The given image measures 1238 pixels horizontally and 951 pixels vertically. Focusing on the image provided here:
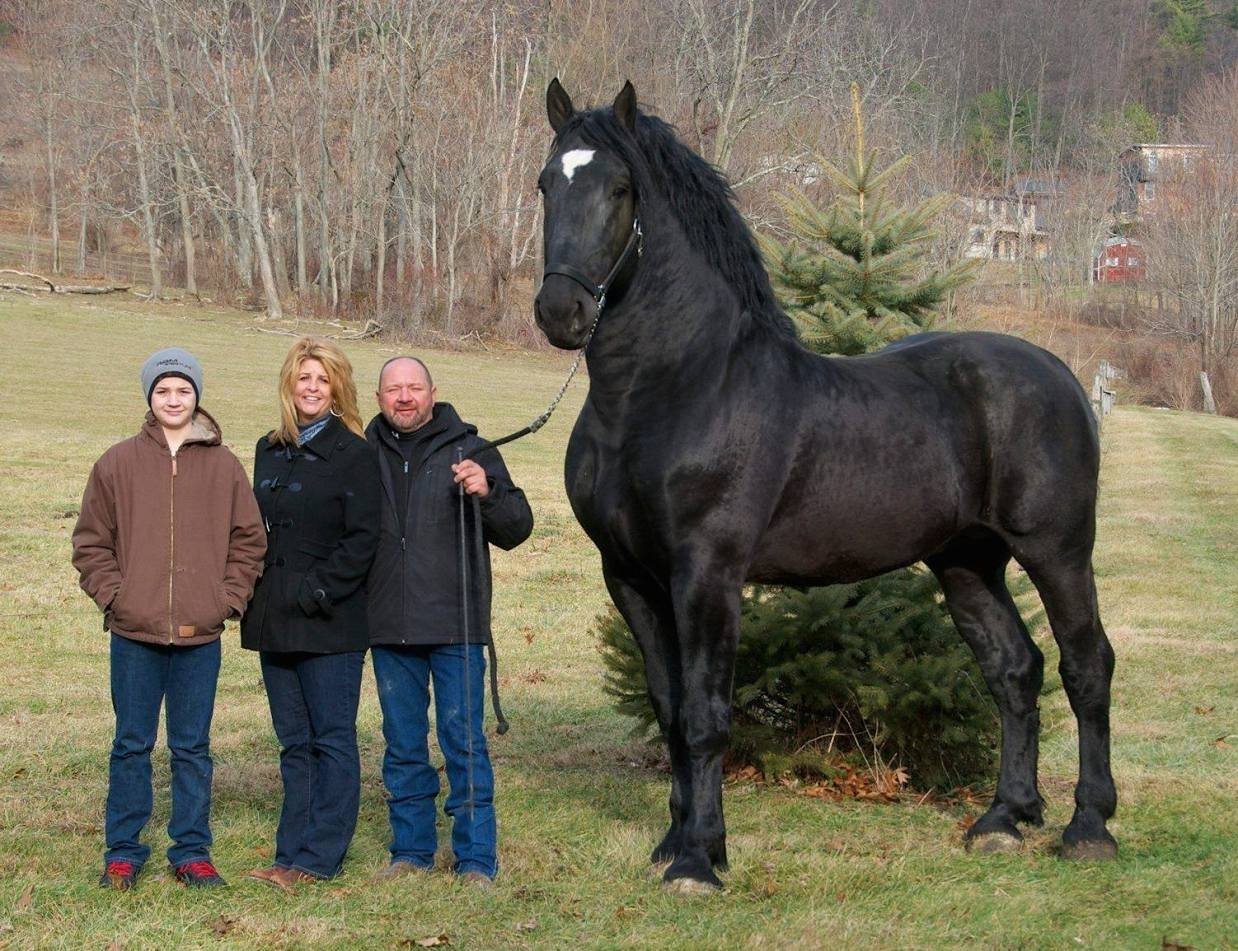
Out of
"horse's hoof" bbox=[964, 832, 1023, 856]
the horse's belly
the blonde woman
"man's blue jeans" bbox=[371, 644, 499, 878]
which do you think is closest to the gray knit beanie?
the blonde woman

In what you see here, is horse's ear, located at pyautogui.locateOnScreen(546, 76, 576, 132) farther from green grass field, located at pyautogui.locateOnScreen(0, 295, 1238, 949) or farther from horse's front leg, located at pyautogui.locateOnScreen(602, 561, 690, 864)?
green grass field, located at pyautogui.locateOnScreen(0, 295, 1238, 949)

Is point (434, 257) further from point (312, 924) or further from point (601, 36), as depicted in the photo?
→ point (312, 924)

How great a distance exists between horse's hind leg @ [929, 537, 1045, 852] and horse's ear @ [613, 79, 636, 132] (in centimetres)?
222

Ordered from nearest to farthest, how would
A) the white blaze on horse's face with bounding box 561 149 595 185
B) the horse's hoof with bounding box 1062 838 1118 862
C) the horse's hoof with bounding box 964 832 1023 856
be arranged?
1. the white blaze on horse's face with bounding box 561 149 595 185
2. the horse's hoof with bounding box 1062 838 1118 862
3. the horse's hoof with bounding box 964 832 1023 856

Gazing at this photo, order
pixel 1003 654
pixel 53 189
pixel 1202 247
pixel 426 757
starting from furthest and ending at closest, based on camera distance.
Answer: pixel 53 189
pixel 1202 247
pixel 1003 654
pixel 426 757

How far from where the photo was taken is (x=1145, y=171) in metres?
68.6

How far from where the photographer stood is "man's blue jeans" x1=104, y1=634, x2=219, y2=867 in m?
4.78

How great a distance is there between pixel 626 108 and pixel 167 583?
7.65ft

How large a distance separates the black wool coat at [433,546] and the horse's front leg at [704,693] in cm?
80

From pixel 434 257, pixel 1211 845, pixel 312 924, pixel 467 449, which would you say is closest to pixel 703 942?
pixel 312 924

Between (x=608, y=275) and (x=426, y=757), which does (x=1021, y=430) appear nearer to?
(x=608, y=275)

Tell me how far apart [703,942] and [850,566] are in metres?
1.53

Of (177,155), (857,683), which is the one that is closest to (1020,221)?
(177,155)

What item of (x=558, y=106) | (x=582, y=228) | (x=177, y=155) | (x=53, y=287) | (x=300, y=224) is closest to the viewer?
(x=582, y=228)
